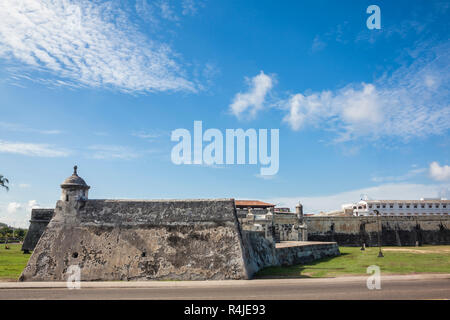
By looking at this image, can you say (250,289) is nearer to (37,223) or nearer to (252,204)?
(37,223)

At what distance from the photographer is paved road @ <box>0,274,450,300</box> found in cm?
1154

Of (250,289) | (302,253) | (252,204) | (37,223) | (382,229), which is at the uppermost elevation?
(252,204)

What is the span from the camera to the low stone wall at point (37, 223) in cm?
3728

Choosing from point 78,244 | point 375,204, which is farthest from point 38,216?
point 375,204

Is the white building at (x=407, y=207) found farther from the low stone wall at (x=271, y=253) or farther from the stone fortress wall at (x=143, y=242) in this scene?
the stone fortress wall at (x=143, y=242)

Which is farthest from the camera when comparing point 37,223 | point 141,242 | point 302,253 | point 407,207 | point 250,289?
point 407,207

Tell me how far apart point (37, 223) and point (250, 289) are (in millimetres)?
33915

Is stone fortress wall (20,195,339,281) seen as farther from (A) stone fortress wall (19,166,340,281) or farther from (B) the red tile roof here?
(B) the red tile roof

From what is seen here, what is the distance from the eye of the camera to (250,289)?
1348 centimetres

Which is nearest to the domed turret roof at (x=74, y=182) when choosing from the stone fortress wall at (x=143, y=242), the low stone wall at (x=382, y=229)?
the stone fortress wall at (x=143, y=242)

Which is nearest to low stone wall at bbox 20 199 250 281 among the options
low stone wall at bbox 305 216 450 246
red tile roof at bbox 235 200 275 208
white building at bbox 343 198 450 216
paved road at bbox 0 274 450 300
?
paved road at bbox 0 274 450 300

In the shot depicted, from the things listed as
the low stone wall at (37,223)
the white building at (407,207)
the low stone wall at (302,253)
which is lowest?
the low stone wall at (302,253)

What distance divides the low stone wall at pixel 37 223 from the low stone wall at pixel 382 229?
35303 millimetres

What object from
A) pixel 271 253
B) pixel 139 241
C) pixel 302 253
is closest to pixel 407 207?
pixel 302 253
